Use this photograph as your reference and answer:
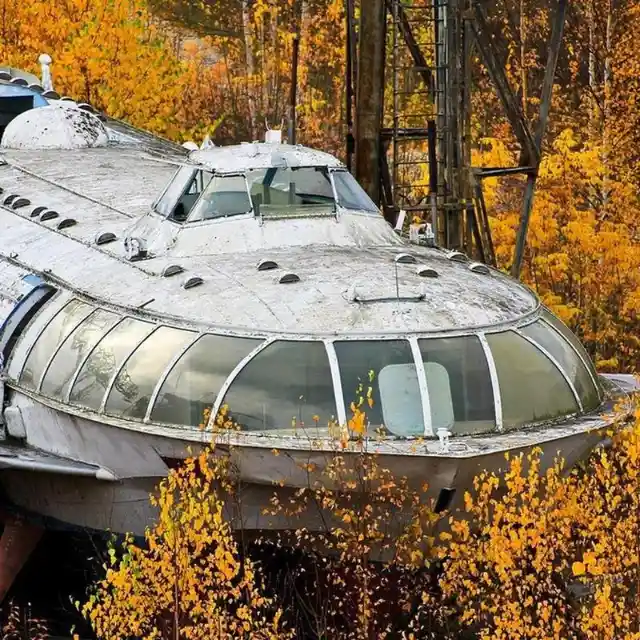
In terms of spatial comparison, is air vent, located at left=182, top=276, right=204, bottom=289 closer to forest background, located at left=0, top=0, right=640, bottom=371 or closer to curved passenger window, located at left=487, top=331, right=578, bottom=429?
curved passenger window, located at left=487, top=331, right=578, bottom=429

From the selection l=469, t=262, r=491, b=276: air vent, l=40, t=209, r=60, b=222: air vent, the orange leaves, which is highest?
l=469, t=262, r=491, b=276: air vent

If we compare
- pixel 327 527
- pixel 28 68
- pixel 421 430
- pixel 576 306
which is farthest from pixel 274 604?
pixel 28 68

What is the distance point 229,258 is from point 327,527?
→ 318 centimetres

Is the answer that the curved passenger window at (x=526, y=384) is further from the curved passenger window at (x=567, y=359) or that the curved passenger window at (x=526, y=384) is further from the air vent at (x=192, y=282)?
the air vent at (x=192, y=282)

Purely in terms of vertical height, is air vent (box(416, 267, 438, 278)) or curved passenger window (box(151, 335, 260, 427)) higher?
air vent (box(416, 267, 438, 278))

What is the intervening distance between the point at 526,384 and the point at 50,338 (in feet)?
15.7

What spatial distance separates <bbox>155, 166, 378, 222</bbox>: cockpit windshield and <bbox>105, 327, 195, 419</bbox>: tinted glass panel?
7.21 ft

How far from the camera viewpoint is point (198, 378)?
11930mm

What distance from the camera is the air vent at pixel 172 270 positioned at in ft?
43.4

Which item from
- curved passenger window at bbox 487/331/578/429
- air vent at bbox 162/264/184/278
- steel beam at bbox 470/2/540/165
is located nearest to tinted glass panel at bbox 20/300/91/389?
air vent at bbox 162/264/184/278

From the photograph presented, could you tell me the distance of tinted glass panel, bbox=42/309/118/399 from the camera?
1299cm

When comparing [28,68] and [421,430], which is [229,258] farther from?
[28,68]

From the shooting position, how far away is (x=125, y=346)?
12.6 m

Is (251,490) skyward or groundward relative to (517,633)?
skyward
